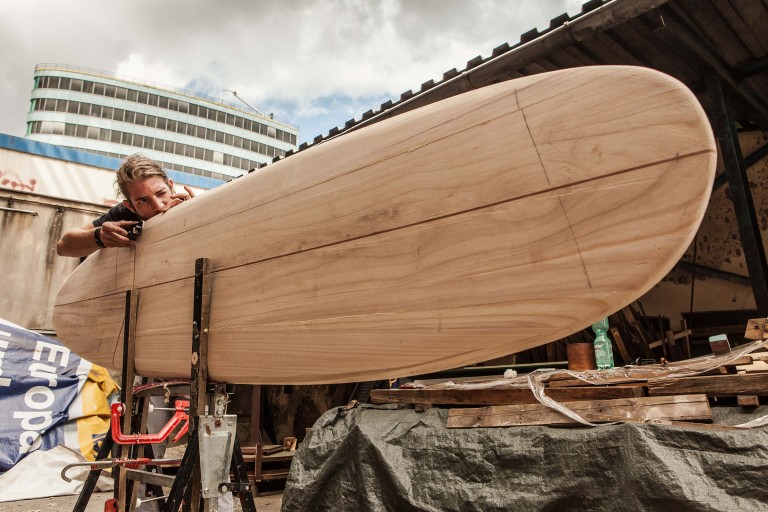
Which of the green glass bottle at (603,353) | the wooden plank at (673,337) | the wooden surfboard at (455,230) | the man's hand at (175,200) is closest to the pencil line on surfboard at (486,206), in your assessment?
the wooden surfboard at (455,230)

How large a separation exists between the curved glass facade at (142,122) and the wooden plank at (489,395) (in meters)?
43.9

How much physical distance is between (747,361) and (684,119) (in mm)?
2091

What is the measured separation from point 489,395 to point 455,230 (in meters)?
2.06

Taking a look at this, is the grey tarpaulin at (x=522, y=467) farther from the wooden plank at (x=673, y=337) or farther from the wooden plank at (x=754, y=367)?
the wooden plank at (x=673, y=337)

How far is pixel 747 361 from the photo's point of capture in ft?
7.56

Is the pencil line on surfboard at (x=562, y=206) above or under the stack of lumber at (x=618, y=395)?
above

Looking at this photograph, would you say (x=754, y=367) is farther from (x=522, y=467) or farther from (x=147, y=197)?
(x=147, y=197)

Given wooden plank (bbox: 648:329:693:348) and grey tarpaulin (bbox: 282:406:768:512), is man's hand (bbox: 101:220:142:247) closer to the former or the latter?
grey tarpaulin (bbox: 282:406:768:512)

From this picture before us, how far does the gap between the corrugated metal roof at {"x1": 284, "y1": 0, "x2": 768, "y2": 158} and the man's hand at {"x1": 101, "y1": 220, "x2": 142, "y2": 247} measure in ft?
9.29

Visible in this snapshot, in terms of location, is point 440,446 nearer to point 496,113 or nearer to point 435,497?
point 435,497

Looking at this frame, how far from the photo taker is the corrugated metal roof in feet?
9.93

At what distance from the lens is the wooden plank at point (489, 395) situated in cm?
242

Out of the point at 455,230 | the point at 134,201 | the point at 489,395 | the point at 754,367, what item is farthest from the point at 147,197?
the point at 754,367

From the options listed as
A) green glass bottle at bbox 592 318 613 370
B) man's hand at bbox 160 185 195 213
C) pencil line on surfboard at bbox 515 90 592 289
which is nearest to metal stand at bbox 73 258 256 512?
man's hand at bbox 160 185 195 213
